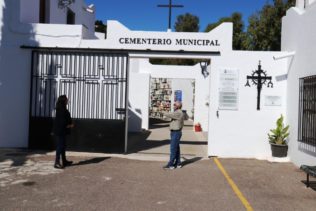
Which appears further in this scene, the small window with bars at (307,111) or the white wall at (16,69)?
the white wall at (16,69)

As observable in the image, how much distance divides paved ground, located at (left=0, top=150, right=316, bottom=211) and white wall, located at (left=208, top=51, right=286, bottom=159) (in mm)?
720

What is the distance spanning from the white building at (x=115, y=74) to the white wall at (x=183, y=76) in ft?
30.5

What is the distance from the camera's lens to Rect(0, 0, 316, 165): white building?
1128cm

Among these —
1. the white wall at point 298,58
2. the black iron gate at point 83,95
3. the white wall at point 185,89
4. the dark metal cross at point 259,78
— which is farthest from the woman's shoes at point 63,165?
the white wall at point 185,89

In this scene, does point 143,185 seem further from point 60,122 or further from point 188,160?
point 188,160

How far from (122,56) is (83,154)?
3038 millimetres

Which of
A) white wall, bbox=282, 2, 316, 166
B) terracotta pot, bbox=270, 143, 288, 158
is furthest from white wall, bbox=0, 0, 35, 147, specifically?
white wall, bbox=282, 2, 316, 166

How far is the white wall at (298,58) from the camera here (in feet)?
31.0

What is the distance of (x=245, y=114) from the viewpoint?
11266 millimetres

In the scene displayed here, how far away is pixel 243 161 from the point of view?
10.9 metres

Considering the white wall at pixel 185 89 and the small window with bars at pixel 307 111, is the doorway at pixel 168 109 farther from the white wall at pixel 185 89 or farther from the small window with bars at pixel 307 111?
the small window with bars at pixel 307 111

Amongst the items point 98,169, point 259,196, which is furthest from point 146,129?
point 259,196

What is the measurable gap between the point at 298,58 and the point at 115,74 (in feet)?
16.7

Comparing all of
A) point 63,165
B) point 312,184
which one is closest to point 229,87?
point 312,184
